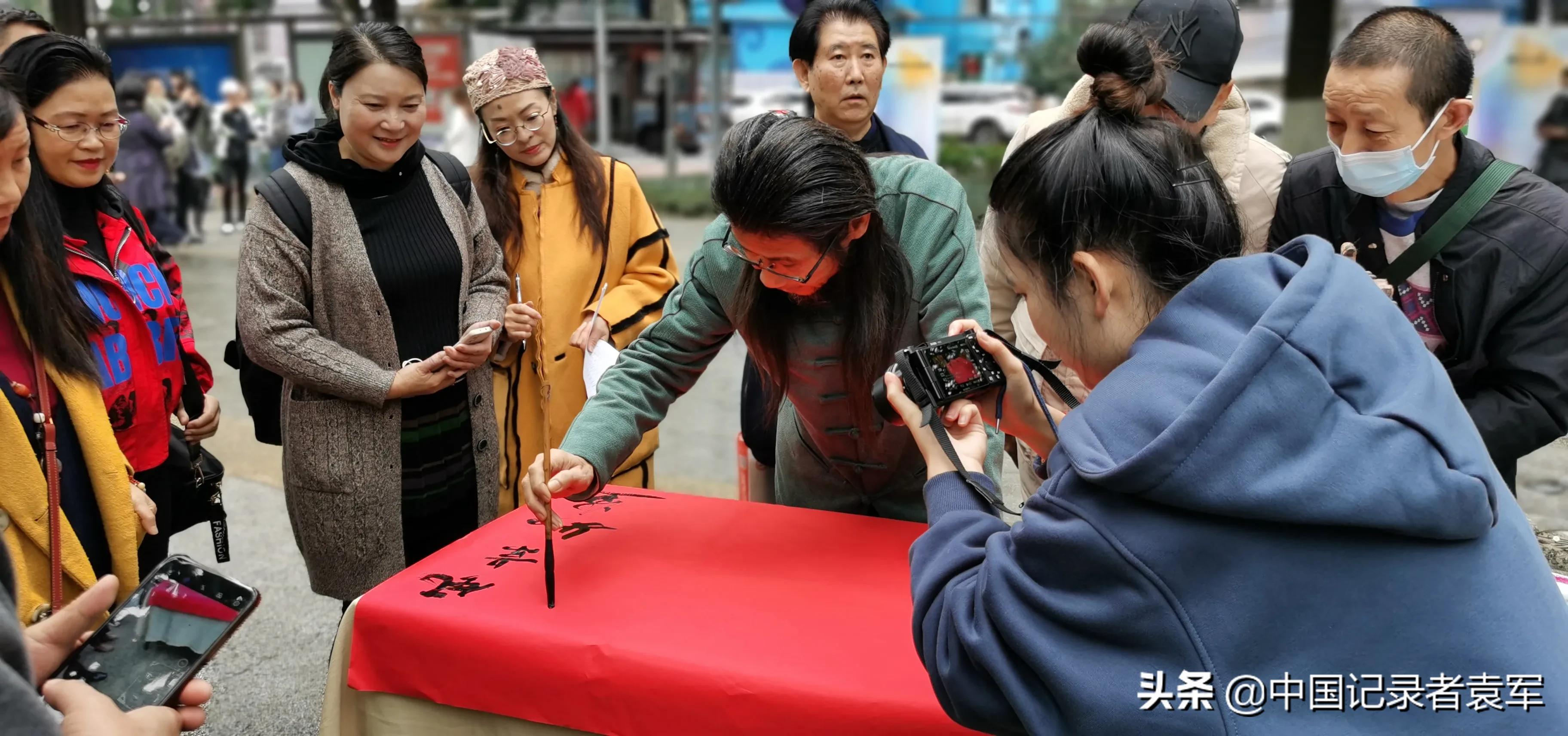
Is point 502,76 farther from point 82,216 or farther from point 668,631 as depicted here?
point 668,631

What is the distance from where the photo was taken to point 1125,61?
81.8 inches

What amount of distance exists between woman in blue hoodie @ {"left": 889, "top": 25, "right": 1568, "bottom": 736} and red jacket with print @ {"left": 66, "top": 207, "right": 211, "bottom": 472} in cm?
187

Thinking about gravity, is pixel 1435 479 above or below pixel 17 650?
above

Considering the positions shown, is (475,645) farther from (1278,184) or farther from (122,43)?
(122,43)

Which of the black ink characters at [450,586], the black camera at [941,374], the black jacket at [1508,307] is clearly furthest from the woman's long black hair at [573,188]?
the black jacket at [1508,307]

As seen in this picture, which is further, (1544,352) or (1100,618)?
(1544,352)

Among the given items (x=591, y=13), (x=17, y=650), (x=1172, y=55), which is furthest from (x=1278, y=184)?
(x=591, y=13)

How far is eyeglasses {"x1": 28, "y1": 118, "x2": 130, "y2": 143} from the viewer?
225cm

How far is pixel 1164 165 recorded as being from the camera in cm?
133

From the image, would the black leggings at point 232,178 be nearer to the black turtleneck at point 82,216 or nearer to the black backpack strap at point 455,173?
the black backpack strap at point 455,173

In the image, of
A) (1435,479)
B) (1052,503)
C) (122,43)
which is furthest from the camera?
(122,43)

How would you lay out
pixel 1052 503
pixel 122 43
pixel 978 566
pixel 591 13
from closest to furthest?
pixel 1052 503 < pixel 978 566 < pixel 122 43 < pixel 591 13

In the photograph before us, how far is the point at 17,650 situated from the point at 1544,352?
2308 millimetres

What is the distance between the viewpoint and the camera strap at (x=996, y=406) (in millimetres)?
1496
